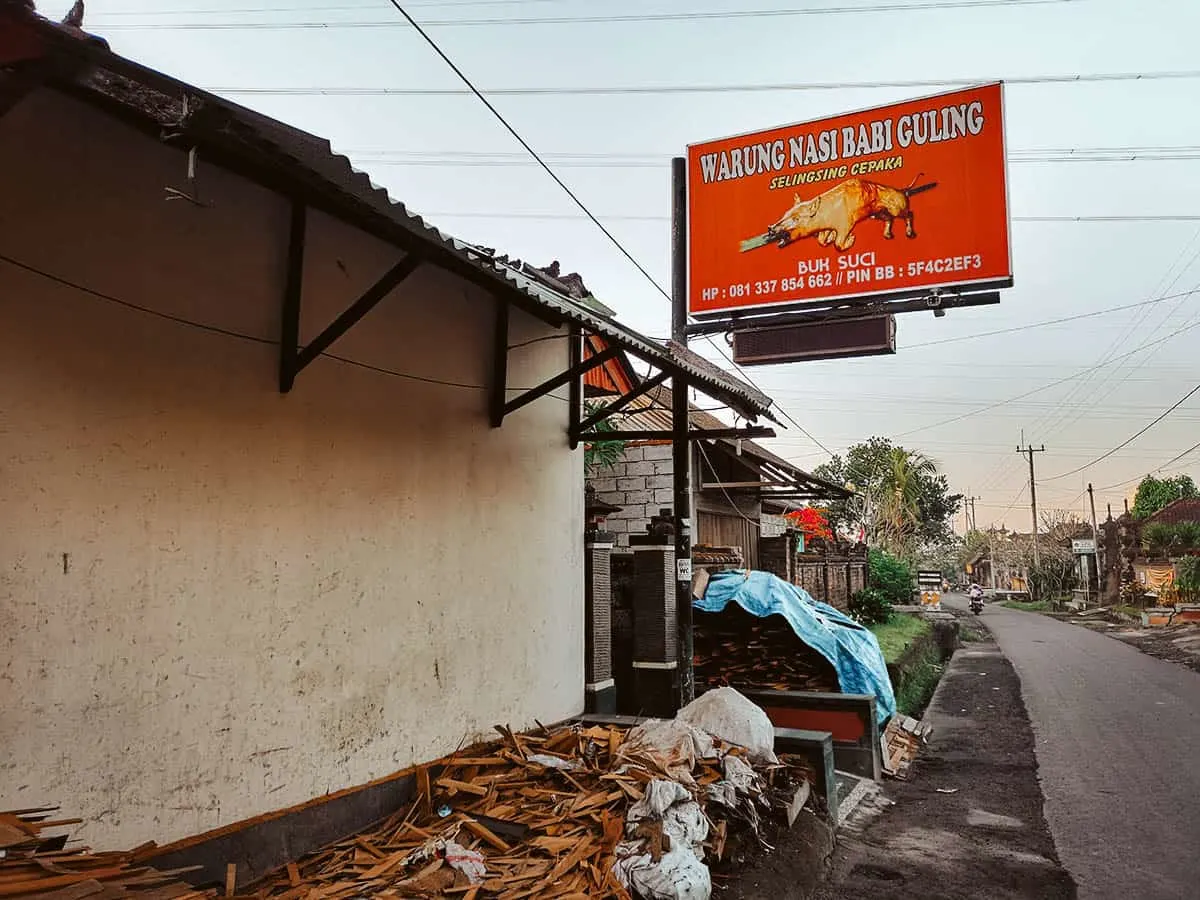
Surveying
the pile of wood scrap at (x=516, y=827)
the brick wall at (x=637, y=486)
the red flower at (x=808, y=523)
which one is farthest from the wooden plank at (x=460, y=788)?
the red flower at (x=808, y=523)

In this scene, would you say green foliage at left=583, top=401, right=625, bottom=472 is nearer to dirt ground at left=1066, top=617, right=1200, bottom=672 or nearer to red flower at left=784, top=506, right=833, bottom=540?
red flower at left=784, top=506, right=833, bottom=540

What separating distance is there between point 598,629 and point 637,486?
13.5ft

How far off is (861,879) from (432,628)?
12.2 ft

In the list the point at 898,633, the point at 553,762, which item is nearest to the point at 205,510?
the point at 553,762

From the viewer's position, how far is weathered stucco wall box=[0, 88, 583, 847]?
11.1 ft

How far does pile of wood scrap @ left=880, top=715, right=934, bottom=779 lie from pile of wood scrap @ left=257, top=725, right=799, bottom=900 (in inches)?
132

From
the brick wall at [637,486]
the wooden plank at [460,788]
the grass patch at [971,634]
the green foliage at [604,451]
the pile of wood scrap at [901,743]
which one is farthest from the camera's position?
the grass patch at [971,634]

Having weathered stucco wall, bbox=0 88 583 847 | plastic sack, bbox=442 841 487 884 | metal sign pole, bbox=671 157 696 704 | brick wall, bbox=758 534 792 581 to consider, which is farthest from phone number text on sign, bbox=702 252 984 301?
plastic sack, bbox=442 841 487 884

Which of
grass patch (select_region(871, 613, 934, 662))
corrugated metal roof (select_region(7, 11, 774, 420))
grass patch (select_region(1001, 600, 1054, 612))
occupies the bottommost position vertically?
grass patch (select_region(1001, 600, 1054, 612))

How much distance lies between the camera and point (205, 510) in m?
4.09

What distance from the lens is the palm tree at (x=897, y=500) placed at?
36.0 m

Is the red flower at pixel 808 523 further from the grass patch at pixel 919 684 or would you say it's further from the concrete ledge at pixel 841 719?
the concrete ledge at pixel 841 719

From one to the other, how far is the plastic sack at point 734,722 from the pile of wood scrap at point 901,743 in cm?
315

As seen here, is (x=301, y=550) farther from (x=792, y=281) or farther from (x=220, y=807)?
(x=792, y=281)
